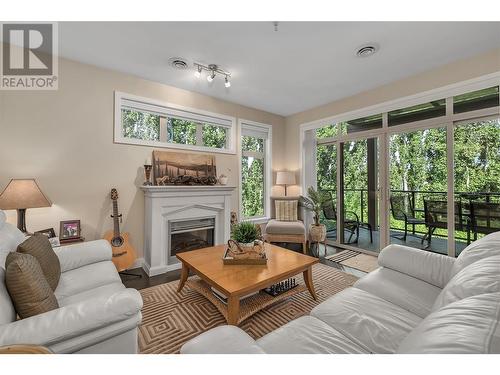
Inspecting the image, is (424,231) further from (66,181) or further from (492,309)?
(66,181)

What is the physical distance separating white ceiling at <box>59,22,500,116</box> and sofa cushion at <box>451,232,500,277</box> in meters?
1.90

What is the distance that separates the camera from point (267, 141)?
4.50 m

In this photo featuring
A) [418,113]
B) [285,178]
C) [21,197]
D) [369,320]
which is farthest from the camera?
[285,178]

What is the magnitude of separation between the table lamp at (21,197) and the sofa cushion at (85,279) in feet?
2.56

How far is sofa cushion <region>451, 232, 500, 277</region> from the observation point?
3.91 feet

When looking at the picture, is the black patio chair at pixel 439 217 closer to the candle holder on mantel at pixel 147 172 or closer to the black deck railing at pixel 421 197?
the black deck railing at pixel 421 197

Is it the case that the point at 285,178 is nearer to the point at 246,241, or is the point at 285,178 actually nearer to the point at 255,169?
the point at 255,169

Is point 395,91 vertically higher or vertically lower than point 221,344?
higher

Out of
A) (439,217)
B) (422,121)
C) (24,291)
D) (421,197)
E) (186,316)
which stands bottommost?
(186,316)

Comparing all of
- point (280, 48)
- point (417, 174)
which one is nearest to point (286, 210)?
point (417, 174)

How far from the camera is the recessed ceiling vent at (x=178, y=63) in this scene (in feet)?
8.30

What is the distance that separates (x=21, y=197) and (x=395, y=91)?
176 inches

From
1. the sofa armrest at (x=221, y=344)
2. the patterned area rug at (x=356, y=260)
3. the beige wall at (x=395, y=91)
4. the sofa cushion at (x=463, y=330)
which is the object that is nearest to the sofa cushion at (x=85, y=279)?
the sofa armrest at (x=221, y=344)

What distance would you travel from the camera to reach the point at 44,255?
1462mm
